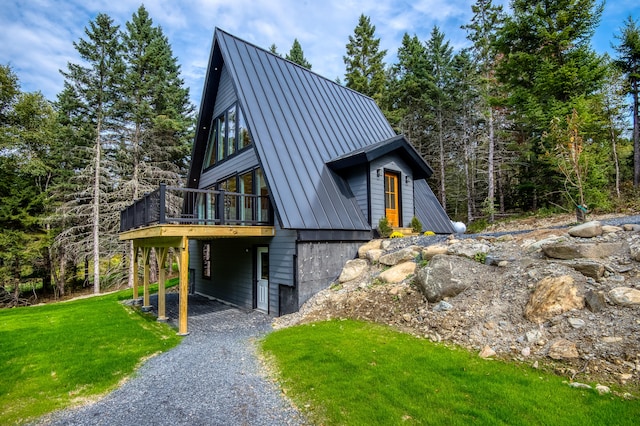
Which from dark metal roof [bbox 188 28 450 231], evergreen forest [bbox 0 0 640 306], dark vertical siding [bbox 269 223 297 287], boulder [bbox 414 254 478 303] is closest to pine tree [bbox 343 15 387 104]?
evergreen forest [bbox 0 0 640 306]

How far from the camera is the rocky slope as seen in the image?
3822 mm

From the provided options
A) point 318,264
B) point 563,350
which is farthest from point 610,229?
point 318,264

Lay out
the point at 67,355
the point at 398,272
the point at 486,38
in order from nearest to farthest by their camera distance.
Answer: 1. the point at 67,355
2. the point at 398,272
3. the point at 486,38

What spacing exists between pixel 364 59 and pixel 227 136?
18932 millimetres

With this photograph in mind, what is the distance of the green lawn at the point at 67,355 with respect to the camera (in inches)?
167

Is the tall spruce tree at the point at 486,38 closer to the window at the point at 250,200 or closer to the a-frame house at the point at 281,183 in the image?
the a-frame house at the point at 281,183

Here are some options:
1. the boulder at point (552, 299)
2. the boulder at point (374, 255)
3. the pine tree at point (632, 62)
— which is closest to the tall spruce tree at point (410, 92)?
the pine tree at point (632, 62)

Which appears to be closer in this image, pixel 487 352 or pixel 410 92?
pixel 487 352

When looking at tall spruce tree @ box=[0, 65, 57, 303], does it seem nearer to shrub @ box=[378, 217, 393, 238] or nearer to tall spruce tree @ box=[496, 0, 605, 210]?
shrub @ box=[378, 217, 393, 238]

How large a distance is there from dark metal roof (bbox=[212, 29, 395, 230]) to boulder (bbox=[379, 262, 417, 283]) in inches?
78.5

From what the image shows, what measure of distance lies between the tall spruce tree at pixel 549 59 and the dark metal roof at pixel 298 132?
27.7 feet

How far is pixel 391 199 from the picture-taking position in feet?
34.6

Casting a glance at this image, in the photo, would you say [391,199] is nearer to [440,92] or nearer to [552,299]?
[552,299]

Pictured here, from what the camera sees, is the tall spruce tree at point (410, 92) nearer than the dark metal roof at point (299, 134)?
No
